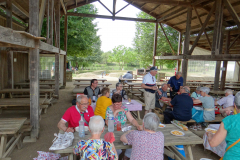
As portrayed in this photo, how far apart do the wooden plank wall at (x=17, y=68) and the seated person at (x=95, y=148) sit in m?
7.44

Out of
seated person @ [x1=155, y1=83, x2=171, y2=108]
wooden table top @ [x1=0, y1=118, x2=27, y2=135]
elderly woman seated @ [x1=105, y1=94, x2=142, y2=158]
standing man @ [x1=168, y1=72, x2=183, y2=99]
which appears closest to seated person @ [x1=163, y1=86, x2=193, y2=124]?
seated person @ [x1=155, y1=83, x2=171, y2=108]

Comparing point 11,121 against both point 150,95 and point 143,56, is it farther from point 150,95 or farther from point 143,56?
point 143,56

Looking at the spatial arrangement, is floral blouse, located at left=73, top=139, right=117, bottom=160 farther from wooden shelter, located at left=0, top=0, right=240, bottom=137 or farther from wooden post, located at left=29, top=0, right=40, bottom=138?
wooden post, located at left=29, top=0, right=40, bottom=138

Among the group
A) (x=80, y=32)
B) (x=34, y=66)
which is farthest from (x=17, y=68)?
(x=34, y=66)

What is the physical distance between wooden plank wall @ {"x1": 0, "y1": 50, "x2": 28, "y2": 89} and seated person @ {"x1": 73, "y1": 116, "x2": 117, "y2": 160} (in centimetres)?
744

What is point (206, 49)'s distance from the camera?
15.2m

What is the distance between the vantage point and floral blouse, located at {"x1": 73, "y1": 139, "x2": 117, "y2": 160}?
177cm

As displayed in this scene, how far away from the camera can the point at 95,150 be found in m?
1.79

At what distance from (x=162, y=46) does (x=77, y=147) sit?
19.0 metres

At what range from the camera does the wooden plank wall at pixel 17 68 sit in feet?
25.1

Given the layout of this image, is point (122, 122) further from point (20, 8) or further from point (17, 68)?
point (20, 8)

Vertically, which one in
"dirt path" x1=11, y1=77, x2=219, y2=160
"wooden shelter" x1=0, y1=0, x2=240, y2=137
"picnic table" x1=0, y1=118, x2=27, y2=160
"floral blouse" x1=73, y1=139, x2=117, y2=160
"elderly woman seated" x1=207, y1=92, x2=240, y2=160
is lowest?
"dirt path" x1=11, y1=77, x2=219, y2=160

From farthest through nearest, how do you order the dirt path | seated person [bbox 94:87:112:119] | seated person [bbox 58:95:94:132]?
seated person [bbox 94:87:112:119]
the dirt path
seated person [bbox 58:95:94:132]

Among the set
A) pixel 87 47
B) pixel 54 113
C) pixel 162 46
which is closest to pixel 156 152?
pixel 54 113
